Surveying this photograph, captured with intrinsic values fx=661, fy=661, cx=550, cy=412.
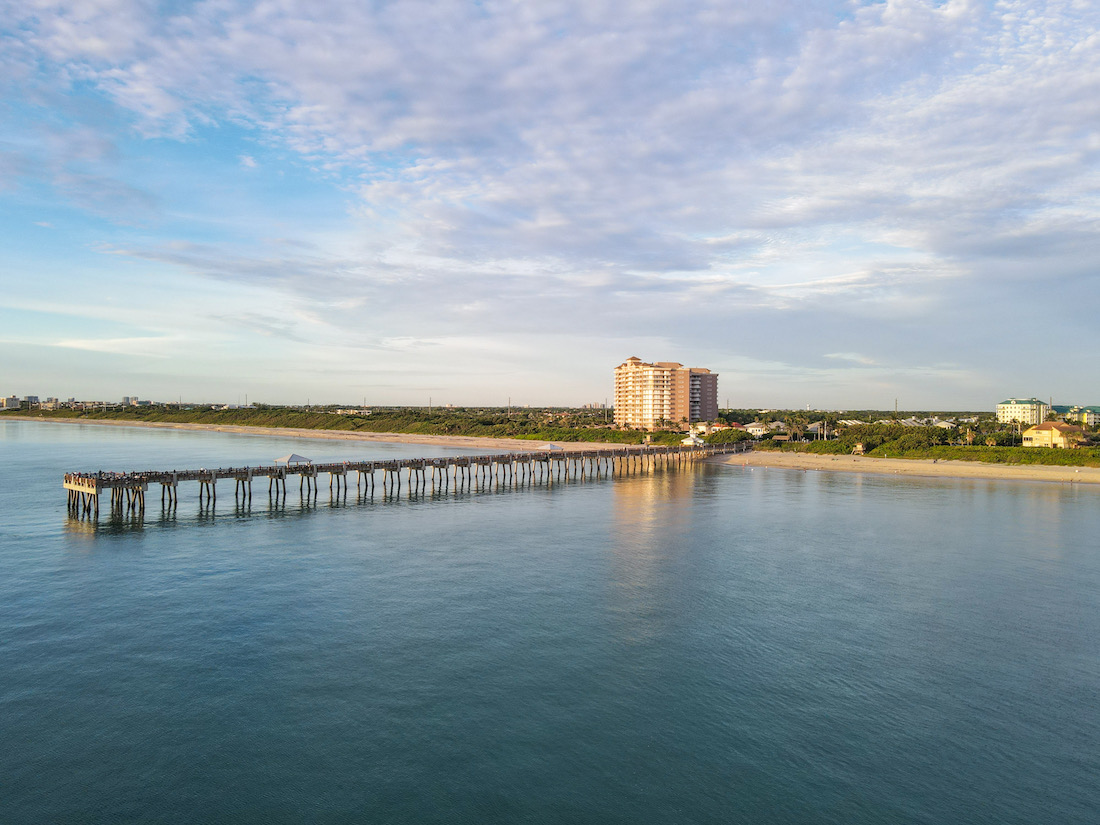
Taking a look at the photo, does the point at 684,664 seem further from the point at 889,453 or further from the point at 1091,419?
the point at 1091,419

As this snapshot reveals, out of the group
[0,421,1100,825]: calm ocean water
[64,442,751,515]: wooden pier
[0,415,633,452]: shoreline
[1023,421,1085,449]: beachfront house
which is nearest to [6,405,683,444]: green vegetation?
[0,415,633,452]: shoreline

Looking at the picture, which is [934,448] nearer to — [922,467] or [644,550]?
[922,467]

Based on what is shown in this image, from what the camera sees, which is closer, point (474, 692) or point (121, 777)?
point (121, 777)

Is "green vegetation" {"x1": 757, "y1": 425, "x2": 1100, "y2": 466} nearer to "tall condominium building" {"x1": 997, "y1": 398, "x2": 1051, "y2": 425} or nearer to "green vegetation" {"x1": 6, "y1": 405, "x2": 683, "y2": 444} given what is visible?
"green vegetation" {"x1": 6, "y1": 405, "x2": 683, "y2": 444}

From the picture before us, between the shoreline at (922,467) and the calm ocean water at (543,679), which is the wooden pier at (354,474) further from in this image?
the shoreline at (922,467)

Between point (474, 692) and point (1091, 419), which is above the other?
point (1091, 419)

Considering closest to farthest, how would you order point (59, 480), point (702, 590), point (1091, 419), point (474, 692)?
1. point (474, 692)
2. point (702, 590)
3. point (59, 480)
4. point (1091, 419)

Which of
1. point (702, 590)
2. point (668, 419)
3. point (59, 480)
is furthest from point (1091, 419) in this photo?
point (59, 480)


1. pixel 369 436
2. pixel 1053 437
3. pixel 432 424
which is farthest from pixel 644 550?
pixel 432 424
